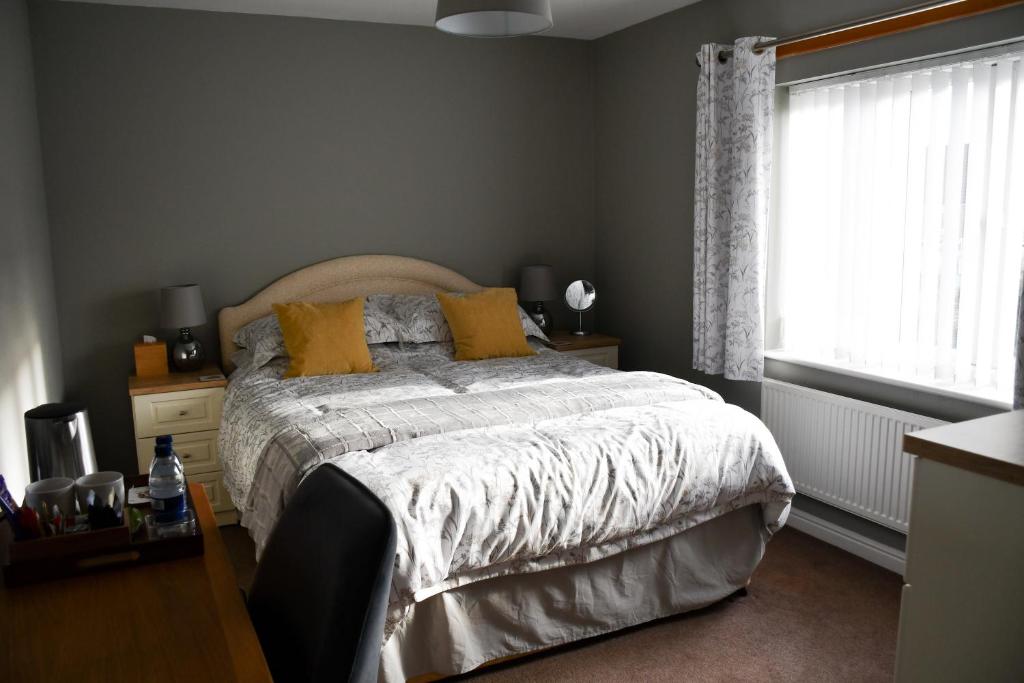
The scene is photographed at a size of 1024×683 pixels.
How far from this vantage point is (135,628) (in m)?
1.19

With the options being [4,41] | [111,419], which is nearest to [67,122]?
[4,41]

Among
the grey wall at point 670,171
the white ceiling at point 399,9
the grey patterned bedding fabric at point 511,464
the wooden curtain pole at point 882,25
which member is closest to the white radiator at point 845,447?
the grey wall at point 670,171

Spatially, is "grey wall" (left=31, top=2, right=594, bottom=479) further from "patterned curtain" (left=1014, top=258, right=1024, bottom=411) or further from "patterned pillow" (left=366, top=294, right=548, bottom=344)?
"patterned curtain" (left=1014, top=258, right=1024, bottom=411)

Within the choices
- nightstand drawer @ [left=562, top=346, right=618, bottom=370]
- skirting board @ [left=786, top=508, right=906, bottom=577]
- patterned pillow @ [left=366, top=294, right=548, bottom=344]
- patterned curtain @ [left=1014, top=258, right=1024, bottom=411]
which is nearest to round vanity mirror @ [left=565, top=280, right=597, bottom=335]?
nightstand drawer @ [left=562, top=346, right=618, bottom=370]

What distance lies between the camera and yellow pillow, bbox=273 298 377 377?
3652 mm

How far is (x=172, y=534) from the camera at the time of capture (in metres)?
1.45

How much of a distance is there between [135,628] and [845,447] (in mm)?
2838

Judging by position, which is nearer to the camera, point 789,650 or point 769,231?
point 789,650

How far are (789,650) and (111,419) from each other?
3.31m

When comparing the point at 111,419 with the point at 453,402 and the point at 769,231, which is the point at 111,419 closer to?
the point at 453,402

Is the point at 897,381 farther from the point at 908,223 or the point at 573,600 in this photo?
the point at 573,600

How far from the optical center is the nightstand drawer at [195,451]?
3.65 metres

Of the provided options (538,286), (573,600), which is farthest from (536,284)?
(573,600)

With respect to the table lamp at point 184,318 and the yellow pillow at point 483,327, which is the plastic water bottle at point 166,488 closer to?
the table lamp at point 184,318
